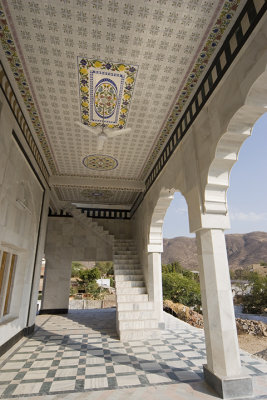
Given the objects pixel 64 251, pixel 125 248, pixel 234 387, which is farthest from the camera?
pixel 64 251

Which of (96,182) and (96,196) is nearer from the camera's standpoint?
(96,182)

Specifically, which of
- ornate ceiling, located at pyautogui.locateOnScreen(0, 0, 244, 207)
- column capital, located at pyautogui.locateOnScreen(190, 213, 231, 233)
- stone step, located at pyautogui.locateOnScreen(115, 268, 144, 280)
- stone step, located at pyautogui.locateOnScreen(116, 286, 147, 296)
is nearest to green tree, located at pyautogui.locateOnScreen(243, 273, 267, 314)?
stone step, located at pyautogui.locateOnScreen(115, 268, 144, 280)

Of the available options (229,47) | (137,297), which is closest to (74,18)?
(229,47)

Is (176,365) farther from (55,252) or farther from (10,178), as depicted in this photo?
(55,252)

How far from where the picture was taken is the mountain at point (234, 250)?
40.3 meters

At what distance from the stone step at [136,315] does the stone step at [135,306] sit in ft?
0.51

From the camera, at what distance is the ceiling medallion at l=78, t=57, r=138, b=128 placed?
332cm

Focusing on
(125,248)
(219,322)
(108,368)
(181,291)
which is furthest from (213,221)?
(181,291)

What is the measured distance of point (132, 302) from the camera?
652 centimetres

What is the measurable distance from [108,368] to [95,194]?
6369mm

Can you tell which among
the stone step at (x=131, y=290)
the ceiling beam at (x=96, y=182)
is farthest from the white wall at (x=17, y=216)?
the stone step at (x=131, y=290)

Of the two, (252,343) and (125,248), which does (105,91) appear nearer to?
→ (125,248)

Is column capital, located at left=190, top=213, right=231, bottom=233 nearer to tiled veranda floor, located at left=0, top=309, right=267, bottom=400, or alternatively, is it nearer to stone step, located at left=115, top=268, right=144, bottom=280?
tiled veranda floor, located at left=0, top=309, right=267, bottom=400

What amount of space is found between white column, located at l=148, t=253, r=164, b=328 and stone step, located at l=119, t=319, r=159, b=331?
20.5 inches
